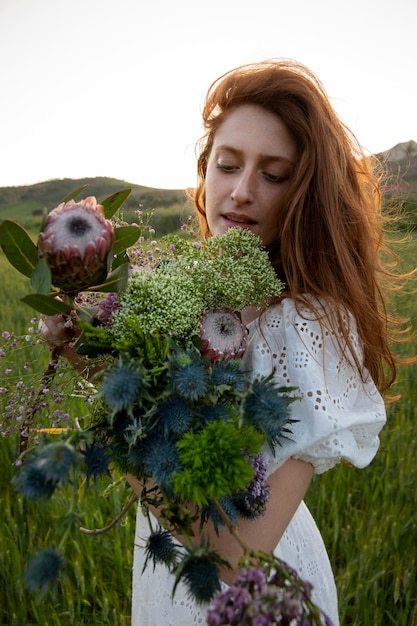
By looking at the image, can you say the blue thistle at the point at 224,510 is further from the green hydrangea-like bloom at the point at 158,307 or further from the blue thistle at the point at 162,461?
the green hydrangea-like bloom at the point at 158,307

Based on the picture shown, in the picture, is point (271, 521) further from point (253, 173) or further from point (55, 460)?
point (253, 173)

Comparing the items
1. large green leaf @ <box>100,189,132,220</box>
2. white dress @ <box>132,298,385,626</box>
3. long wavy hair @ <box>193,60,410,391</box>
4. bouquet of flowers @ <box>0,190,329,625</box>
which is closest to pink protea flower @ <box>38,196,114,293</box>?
bouquet of flowers @ <box>0,190,329,625</box>

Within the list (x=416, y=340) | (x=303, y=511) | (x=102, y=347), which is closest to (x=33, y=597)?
(x=303, y=511)

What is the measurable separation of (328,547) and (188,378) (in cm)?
180

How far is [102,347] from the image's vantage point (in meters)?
0.90

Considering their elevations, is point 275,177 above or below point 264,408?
above

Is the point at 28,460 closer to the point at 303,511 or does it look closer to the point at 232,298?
the point at 232,298

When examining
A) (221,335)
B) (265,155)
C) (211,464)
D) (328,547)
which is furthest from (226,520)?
(328,547)

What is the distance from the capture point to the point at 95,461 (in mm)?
→ 805

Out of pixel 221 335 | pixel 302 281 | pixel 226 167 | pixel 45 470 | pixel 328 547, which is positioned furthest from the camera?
pixel 328 547

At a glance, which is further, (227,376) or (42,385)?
(42,385)

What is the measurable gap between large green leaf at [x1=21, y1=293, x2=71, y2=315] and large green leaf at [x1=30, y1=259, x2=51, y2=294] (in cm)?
1

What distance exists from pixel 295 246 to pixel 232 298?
37 centimetres

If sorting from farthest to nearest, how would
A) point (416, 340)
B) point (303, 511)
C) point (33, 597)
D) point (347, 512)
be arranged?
point (416, 340)
point (347, 512)
point (33, 597)
point (303, 511)
